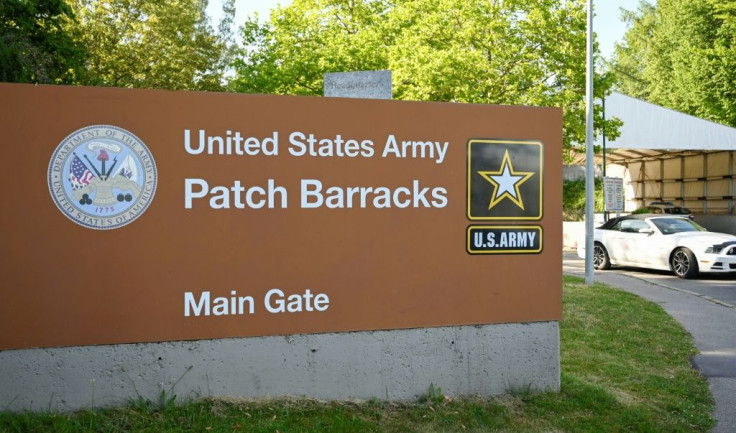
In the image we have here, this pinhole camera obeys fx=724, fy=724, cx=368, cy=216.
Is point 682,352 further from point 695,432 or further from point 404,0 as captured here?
point 404,0

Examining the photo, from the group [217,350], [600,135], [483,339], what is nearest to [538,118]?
[483,339]

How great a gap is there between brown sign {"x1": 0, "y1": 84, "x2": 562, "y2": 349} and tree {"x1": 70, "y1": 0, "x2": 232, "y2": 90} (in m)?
25.9

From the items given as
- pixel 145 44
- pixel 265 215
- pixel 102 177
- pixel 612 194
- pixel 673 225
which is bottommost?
pixel 673 225

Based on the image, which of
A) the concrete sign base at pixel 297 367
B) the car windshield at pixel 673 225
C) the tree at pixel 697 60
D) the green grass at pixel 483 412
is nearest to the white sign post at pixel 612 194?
the car windshield at pixel 673 225

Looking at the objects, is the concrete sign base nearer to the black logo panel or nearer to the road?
the black logo panel

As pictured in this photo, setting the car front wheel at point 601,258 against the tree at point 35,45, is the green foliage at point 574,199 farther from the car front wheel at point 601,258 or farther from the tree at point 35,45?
the tree at point 35,45

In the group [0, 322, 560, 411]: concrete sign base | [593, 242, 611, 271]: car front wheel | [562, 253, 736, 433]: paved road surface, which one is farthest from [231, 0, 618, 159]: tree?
[0, 322, 560, 411]: concrete sign base

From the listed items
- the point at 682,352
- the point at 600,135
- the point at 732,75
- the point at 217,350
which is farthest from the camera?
the point at 732,75

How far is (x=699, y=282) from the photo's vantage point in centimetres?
1528

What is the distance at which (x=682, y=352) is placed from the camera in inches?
318

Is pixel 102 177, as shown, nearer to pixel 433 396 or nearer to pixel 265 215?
pixel 265 215

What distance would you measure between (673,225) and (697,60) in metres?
27.0

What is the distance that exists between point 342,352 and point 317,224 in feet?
3.17

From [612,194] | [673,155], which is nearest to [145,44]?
[612,194]
